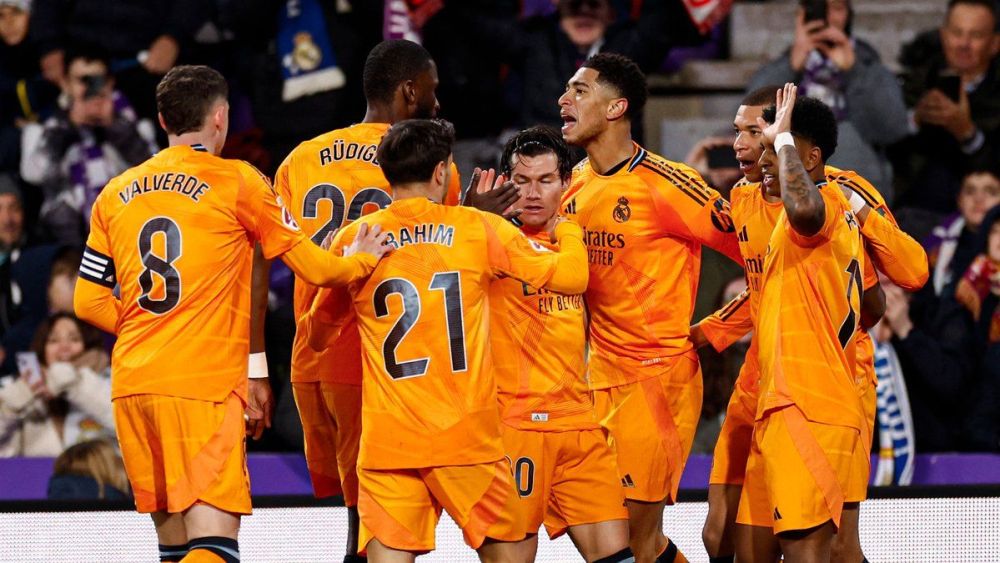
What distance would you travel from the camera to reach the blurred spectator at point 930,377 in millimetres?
8000

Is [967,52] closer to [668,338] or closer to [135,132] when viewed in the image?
[668,338]

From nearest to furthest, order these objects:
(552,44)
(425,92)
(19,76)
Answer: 1. (425,92)
2. (552,44)
3. (19,76)

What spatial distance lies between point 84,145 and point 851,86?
4.54 meters

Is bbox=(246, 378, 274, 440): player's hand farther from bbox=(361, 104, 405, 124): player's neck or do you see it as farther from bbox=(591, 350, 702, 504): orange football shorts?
bbox=(591, 350, 702, 504): orange football shorts

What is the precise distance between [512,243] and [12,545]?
2902 mm

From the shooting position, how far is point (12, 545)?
21.6 feet

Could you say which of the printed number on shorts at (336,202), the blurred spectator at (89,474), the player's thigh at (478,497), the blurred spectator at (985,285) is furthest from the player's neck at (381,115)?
the blurred spectator at (985,285)

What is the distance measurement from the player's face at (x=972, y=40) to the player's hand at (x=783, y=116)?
4375 mm

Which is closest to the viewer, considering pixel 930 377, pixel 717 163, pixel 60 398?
pixel 930 377

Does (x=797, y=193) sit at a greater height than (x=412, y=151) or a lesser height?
lesser

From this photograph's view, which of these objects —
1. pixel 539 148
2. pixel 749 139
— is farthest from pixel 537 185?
pixel 749 139

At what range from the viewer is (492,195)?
5.34 meters

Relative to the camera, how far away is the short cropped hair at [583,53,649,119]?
20.0 feet

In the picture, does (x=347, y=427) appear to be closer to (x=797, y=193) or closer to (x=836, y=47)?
(x=797, y=193)
